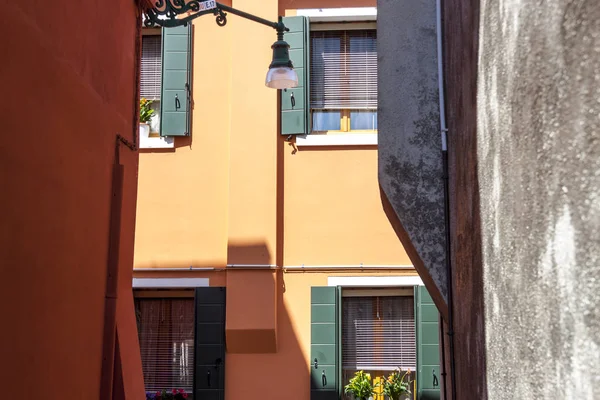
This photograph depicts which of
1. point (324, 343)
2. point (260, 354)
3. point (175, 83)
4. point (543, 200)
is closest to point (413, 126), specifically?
point (543, 200)

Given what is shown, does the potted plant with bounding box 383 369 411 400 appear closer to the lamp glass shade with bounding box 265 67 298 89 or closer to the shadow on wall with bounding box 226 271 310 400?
the shadow on wall with bounding box 226 271 310 400

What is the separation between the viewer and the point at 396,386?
9.13m

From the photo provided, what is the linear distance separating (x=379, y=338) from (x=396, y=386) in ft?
2.12

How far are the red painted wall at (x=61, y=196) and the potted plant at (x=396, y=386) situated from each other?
144 inches

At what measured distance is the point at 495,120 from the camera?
3.31 metres

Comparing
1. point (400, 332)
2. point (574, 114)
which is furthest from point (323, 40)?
point (574, 114)

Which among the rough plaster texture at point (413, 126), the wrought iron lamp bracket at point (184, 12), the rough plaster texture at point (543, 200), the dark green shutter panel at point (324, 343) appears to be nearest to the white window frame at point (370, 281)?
the dark green shutter panel at point (324, 343)

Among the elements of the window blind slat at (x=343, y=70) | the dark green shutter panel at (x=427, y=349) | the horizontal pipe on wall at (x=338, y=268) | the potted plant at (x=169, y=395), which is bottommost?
the potted plant at (x=169, y=395)

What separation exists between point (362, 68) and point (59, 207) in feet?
19.6

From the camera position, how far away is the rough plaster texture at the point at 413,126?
16.2 feet

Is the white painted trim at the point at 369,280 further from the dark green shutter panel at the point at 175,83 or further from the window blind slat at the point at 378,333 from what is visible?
the dark green shutter panel at the point at 175,83

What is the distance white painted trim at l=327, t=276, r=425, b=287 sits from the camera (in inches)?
376

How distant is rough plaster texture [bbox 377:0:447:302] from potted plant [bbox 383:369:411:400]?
14.7 feet

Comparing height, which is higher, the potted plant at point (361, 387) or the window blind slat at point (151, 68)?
the window blind slat at point (151, 68)
